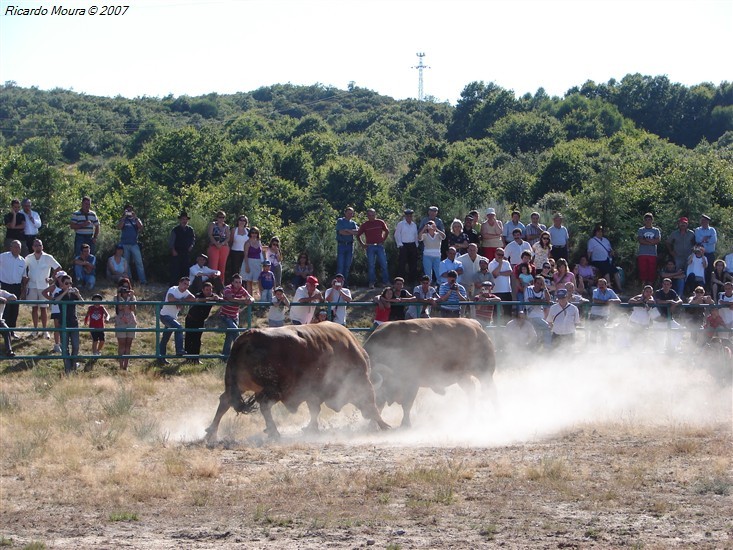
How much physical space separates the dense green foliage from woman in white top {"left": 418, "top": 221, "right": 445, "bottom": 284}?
3600 millimetres

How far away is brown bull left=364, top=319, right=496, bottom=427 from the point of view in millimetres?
14609

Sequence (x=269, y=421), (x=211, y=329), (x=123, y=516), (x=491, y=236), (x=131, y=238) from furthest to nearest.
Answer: (x=131, y=238) → (x=491, y=236) → (x=211, y=329) → (x=269, y=421) → (x=123, y=516)

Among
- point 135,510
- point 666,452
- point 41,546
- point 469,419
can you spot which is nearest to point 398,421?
point 469,419

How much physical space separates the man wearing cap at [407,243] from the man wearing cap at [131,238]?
5.23 m

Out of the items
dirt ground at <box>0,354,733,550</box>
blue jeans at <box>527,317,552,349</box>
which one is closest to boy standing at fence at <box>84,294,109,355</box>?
dirt ground at <box>0,354,733,550</box>

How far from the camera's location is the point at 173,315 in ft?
60.7

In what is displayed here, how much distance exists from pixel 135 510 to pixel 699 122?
81114mm

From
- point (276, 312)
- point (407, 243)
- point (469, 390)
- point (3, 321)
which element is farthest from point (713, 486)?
point (3, 321)

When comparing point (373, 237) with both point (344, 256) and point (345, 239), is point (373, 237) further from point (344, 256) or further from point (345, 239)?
point (344, 256)

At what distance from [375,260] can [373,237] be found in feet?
4.89

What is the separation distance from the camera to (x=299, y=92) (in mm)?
137625

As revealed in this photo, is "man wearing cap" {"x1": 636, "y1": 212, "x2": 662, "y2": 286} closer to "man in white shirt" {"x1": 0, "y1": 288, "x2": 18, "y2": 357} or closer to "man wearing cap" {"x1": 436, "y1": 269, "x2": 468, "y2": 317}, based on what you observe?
"man wearing cap" {"x1": 436, "y1": 269, "x2": 468, "y2": 317}

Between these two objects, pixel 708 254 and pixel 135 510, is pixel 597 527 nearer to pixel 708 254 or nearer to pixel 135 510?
pixel 135 510

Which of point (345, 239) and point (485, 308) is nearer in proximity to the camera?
point (485, 308)
